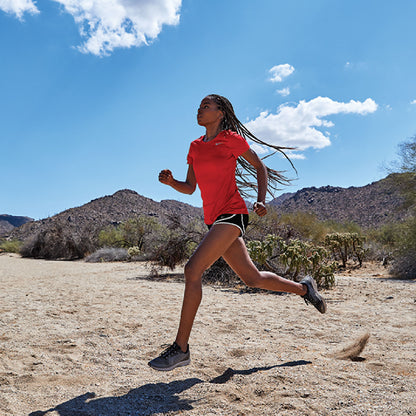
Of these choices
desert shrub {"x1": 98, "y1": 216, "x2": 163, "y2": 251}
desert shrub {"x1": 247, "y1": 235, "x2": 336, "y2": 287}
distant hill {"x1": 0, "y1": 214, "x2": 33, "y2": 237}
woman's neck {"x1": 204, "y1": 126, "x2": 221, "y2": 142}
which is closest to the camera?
woman's neck {"x1": 204, "y1": 126, "x2": 221, "y2": 142}

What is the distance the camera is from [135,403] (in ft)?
8.47

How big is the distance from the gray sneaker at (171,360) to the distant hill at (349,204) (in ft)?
93.6

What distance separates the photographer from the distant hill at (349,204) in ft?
115

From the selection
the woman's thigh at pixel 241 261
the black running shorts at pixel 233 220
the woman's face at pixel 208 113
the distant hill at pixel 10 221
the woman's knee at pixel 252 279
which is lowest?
the woman's knee at pixel 252 279

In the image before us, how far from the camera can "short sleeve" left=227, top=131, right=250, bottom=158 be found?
3232 mm

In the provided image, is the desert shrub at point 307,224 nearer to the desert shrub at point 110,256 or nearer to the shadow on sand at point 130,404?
the desert shrub at point 110,256

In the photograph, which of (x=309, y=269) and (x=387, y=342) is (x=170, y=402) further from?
(x=309, y=269)

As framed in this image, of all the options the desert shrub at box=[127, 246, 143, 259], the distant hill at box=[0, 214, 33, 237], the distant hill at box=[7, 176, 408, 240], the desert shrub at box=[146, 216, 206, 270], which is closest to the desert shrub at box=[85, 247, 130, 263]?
the desert shrub at box=[127, 246, 143, 259]

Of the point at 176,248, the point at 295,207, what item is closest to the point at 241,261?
the point at 176,248

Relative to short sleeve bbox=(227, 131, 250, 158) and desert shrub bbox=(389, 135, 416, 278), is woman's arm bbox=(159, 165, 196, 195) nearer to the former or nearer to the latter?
short sleeve bbox=(227, 131, 250, 158)

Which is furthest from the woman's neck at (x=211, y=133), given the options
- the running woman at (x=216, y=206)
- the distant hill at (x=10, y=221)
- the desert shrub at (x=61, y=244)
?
the distant hill at (x=10, y=221)

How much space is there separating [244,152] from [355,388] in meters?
1.93

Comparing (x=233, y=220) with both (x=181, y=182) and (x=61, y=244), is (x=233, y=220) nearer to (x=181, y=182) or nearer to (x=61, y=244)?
(x=181, y=182)

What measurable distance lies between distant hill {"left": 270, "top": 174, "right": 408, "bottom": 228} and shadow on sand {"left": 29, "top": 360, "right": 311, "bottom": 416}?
94.2ft
